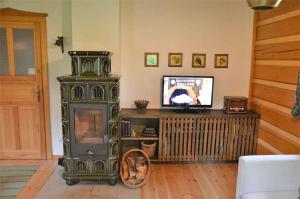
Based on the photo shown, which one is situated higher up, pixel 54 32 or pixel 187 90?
pixel 54 32

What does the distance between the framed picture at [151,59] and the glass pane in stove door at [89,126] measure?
1234mm

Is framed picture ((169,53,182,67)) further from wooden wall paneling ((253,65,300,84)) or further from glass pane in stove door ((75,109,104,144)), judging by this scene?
glass pane in stove door ((75,109,104,144))

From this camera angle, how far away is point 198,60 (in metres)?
3.71

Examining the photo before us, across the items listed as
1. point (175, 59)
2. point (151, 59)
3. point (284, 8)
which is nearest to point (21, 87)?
point (151, 59)

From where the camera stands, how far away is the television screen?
357 cm

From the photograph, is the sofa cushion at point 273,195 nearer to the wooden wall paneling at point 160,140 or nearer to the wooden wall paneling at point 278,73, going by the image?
the wooden wall paneling at point 278,73

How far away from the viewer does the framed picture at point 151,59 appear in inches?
144

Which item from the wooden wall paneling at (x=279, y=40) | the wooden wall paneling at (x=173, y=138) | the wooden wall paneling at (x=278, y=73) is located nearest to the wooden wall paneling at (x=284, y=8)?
the wooden wall paneling at (x=279, y=40)

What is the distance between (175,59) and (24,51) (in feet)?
7.20

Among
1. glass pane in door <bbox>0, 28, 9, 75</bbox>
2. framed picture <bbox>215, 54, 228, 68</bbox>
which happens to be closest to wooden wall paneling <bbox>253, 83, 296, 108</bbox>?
framed picture <bbox>215, 54, 228, 68</bbox>

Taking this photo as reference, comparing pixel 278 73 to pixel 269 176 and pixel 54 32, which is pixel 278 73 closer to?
pixel 269 176

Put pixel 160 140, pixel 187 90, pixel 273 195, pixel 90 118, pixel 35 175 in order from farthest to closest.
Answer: pixel 187 90
pixel 160 140
pixel 35 175
pixel 90 118
pixel 273 195

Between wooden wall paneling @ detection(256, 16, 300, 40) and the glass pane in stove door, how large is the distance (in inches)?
93.9

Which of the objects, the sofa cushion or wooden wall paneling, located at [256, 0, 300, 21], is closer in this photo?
the sofa cushion
